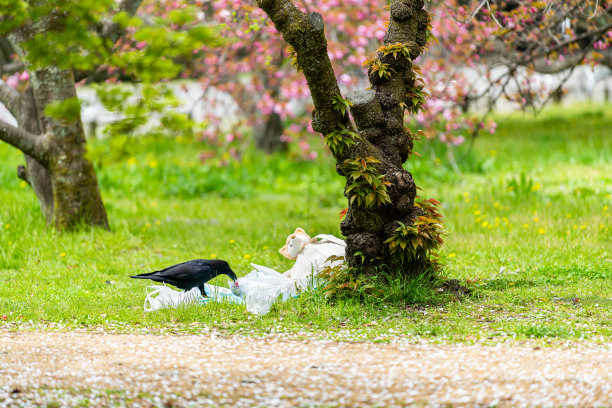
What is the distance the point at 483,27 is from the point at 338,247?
4.41 meters

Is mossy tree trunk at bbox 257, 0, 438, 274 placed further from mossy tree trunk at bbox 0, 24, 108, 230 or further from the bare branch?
the bare branch

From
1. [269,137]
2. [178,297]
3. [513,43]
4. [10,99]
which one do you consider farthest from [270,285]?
[269,137]

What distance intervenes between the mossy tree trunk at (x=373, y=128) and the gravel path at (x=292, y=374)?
3.87 feet

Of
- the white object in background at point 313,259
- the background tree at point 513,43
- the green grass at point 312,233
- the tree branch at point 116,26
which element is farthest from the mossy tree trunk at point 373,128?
the tree branch at point 116,26

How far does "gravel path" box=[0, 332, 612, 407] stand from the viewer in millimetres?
3711

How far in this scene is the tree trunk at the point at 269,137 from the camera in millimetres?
14742

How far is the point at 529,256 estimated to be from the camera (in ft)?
24.3

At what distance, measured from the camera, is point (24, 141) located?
26.6ft

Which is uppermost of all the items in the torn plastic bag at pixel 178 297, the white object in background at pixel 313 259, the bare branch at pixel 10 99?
the bare branch at pixel 10 99

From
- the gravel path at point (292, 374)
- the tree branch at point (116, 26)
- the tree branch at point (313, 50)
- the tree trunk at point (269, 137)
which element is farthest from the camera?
the tree trunk at point (269, 137)

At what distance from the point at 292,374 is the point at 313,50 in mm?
2555

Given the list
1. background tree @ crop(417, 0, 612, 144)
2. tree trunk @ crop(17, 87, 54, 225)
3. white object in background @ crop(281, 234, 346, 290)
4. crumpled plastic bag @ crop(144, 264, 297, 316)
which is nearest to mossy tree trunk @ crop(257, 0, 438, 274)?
white object in background @ crop(281, 234, 346, 290)

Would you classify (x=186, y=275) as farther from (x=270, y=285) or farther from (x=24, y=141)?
(x=24, y=141)

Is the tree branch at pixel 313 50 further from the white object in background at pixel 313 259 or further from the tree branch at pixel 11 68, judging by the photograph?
the tree branch at pixel 11 68
